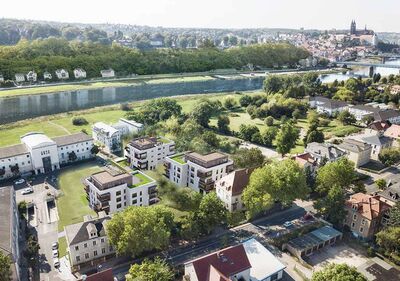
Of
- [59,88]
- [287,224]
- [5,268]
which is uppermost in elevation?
[59,88]

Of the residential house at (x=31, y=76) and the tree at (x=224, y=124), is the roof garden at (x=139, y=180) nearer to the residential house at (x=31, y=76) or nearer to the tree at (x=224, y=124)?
the tree at (x=224, y=124)

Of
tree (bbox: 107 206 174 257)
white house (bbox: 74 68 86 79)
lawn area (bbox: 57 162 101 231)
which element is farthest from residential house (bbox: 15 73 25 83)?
tree (bbox: 107 206 174 257)

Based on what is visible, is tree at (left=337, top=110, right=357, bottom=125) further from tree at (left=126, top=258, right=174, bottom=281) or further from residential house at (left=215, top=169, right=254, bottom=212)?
tree at (left=126, top=258, right=174, bottom=281)

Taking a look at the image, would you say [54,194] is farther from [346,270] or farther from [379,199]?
[379,199]

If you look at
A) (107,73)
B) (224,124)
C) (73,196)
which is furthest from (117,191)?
(107,73)

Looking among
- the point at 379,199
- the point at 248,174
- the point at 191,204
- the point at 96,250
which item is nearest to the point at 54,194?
the point at 96,250

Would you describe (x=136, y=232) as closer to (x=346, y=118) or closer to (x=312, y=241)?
(x=312, y=241)

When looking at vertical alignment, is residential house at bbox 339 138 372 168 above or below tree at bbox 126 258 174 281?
above
